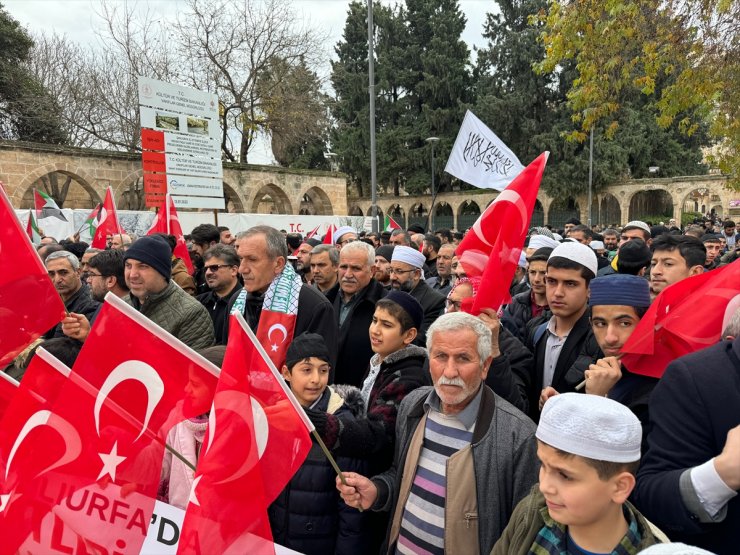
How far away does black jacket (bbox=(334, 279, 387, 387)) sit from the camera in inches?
164

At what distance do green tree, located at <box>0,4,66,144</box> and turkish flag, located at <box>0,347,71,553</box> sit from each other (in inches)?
991

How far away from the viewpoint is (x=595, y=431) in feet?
5.07

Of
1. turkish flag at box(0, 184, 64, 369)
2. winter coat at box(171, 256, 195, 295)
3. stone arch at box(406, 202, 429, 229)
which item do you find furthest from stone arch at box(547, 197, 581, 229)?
turkish flag at box(0, 184, 64, 369)

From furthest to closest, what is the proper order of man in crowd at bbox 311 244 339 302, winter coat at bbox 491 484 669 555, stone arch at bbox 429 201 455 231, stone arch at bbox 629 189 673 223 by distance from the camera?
stone arch at bbox 429 201 455 231, stone arch at bbox 629 189 673 223, man in crowd at bbox 311 244 339 302, winter coat at bbox 491 484 669 555

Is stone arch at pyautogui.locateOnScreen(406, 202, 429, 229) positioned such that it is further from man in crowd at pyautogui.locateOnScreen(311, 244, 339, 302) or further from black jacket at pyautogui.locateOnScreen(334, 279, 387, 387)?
black jacket at pyautogui.locateOnScreen(334, 279, 387, 387)

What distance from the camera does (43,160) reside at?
53.8ft

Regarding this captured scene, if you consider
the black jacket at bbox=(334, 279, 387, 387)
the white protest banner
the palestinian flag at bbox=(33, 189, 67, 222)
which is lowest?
the black jacket at bbox=(334, 279, 387, 387)

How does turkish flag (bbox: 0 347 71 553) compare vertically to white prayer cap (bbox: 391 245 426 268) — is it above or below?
below

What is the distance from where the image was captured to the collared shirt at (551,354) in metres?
3.21

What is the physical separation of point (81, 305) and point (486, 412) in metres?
3.59

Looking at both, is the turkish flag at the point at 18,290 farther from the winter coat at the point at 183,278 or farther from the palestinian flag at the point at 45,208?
the palestinian flag at the point at 45,208

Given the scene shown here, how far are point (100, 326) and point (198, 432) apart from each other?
2.10 feet

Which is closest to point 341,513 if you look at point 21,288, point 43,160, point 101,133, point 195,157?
point 21,288

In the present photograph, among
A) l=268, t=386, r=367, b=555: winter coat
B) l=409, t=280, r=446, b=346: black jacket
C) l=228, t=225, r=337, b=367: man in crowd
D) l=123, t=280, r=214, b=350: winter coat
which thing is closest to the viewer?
l=268, t=386, r=367, b=555: winter coat
